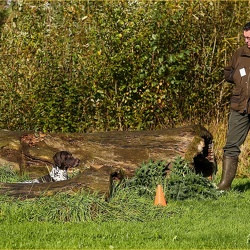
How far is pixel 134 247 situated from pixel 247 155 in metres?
6.48

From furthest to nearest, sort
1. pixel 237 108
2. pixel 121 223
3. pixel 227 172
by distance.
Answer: pixel 227 172
pixel 237 108
pixel 121 223

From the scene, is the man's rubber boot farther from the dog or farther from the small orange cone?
the dog

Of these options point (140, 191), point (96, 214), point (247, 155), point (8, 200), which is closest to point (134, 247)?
point (96, 214)

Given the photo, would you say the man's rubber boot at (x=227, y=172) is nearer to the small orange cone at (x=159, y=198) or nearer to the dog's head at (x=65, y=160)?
the small orange cone at (x=159, y=198)

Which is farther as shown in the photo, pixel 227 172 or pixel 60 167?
pixel 227 172

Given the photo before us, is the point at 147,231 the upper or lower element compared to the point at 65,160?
lower

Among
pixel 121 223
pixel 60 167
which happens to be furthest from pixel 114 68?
→ pixel 121 223

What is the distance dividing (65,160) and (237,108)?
2402 mm

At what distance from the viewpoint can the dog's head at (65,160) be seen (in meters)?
9.90

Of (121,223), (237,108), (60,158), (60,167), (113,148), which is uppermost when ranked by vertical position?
(237,108)

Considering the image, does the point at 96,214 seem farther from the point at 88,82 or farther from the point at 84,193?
the point at 88,82

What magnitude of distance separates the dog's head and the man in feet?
6.64

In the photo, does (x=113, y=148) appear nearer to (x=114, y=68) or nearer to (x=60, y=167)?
(x=60, y=167)

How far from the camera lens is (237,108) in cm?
1011
